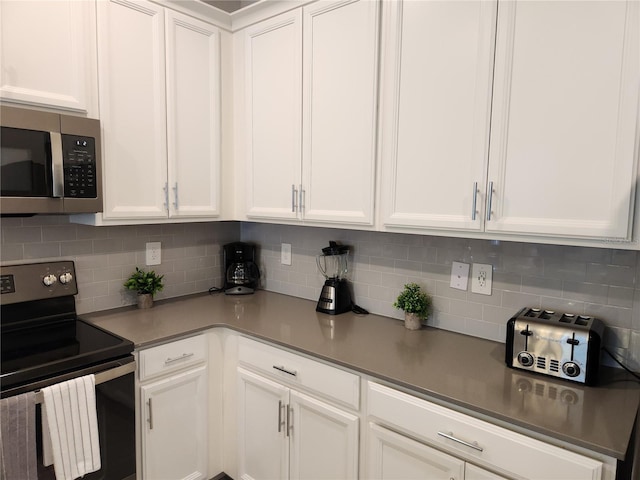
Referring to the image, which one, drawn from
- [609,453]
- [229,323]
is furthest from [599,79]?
[229,323]

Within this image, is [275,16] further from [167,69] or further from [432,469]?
[432,469]

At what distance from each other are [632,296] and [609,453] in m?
0.65

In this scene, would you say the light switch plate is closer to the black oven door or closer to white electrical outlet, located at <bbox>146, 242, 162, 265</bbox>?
the black oven door

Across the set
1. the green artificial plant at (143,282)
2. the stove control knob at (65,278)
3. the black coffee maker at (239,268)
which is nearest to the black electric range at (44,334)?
the stove control knob at (65,278)

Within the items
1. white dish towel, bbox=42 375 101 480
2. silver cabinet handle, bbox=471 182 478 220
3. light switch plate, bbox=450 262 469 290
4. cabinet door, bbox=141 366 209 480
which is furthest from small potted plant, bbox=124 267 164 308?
silver cabinet handle, bbox=471 182 478 220

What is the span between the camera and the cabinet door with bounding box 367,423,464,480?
1347 millimetres

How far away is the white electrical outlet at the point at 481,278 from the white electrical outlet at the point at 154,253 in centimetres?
166

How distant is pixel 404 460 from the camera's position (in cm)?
145

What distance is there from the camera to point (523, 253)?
171 centimetres

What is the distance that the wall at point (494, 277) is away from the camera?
59.7 inches

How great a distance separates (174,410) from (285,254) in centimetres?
105

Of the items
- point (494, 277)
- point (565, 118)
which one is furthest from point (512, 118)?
point (494, 277)

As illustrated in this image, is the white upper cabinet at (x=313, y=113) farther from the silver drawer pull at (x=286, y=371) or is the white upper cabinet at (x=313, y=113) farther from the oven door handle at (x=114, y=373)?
the oven door handle at (x=114, y=373)

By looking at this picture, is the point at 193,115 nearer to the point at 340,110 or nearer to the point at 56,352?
the point at 340,110
